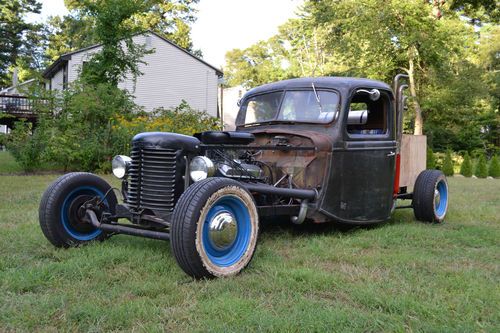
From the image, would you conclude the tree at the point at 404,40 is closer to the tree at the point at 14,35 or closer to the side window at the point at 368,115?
the side window at the point at 368,115

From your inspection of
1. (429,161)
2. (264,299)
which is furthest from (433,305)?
(429,161)

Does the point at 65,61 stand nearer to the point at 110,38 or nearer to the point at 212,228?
the point at 110,38

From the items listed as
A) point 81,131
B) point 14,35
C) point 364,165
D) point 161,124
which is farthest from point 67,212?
point 14,35

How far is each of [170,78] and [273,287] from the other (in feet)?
93.6

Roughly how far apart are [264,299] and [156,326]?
0.77 meters

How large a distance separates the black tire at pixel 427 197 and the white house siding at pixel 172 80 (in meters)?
23.6

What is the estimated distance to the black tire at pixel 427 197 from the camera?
247 inches

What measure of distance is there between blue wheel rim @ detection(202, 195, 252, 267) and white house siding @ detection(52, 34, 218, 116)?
84.4 feet

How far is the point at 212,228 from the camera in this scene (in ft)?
12.2

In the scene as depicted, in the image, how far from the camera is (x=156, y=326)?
2.68 meters

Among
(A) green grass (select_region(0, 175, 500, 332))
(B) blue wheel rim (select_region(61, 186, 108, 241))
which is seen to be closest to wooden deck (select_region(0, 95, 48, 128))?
(B) blue wheel rim (select_region(61, 186, 108, 241))

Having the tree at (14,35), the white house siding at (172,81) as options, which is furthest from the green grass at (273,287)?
the tree at (14,35)

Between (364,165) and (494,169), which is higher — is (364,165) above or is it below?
above

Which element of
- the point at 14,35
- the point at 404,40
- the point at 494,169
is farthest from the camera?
the point at 14,35
